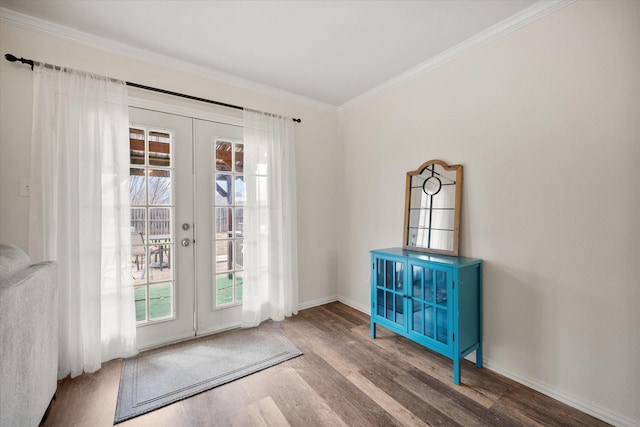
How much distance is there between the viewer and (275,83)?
A: 114 inches

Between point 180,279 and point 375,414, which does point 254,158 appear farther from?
point 375,414

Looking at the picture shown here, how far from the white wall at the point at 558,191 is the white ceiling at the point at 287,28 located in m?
0.34

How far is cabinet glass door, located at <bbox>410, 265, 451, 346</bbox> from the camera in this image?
6.56ft

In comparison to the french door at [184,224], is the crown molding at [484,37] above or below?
above

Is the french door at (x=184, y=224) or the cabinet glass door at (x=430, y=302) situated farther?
the french door at (x=184, y=224)

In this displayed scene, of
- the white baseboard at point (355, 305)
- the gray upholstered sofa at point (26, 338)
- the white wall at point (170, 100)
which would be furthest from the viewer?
the white baseboard at point (355, 305)

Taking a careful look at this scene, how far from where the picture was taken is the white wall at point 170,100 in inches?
74.2

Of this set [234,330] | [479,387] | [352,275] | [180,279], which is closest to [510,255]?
[479,387]

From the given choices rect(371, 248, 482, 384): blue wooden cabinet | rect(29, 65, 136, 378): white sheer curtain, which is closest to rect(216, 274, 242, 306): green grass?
rect(29, 65, 136, 378): white sheer curtain

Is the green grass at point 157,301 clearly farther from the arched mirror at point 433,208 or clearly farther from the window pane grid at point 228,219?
the arched mirror at point 433,208

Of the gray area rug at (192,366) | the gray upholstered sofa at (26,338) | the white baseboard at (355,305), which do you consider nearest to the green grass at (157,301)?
the gray area rug at (192,366)

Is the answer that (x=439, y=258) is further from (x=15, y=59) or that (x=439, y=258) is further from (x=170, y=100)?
(x=15, y=59)

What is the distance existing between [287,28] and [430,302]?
231 cm

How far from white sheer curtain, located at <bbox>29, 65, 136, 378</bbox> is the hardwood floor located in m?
0.30
